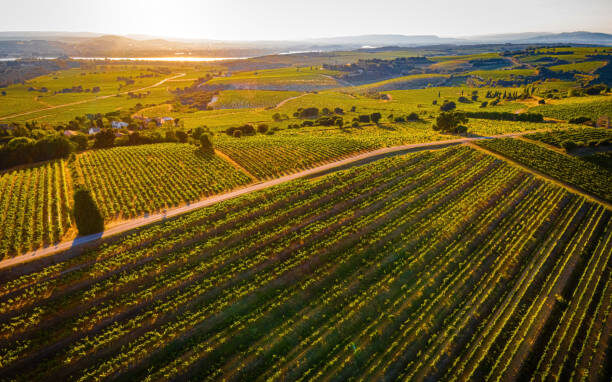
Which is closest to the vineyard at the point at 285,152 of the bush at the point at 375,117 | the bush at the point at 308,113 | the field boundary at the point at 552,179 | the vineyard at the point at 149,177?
the vineyard at the point at 149,177

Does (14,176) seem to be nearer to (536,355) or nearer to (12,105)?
(536,355)

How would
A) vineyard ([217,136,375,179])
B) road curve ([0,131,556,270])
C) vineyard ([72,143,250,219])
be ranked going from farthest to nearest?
vineyard ([217,136,375,179]), vineyard ([72,143,250,219]), road curve ([0,131,556,270])

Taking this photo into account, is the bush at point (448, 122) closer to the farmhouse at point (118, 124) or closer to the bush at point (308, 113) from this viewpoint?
the bush at point (308, 113)

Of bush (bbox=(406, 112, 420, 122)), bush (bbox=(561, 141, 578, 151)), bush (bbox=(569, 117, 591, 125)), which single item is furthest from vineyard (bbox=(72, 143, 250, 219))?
bush (bbox=(569, 117, 591, 125))

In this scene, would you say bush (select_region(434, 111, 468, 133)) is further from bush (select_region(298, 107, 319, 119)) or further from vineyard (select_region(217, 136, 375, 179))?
bush (select_region(298, 107, 319, 119))

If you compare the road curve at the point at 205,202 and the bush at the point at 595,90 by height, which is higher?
the bush at the point at 595,90

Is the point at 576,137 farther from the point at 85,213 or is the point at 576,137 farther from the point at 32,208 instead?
the point at 32,208

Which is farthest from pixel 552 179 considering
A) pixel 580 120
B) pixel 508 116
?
pixel 508 116

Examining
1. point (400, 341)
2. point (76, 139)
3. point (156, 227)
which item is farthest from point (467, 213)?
point (76, 139)
